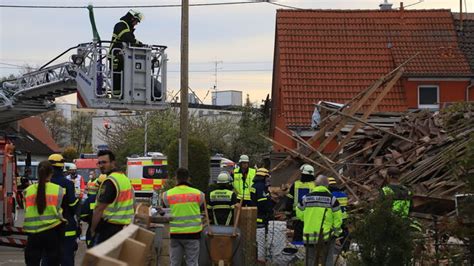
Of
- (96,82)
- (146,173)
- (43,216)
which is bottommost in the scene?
(146,173)

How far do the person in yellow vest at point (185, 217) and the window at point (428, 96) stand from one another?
2240 centimetres

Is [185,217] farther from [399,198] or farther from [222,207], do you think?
[399,198]

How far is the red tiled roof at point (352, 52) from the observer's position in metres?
32.4

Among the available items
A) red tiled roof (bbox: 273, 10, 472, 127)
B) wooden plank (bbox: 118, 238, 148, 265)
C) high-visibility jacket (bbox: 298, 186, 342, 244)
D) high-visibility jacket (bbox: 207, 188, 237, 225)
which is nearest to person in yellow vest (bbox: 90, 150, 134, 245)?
high-visibility jacket (bbox: 298, 186, 342, 244)

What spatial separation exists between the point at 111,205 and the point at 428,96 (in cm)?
2475

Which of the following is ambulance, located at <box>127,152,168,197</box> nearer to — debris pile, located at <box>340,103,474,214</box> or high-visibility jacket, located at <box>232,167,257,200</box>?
debris pile, located at <box>340,103,474,214</box>

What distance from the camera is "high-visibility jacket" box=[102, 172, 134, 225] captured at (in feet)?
33.5

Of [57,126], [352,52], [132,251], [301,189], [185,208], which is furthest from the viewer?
[57,126]

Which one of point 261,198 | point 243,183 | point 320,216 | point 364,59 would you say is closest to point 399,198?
point 320,216

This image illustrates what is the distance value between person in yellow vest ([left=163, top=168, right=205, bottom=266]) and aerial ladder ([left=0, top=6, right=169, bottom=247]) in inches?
148

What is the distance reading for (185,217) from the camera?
11.7 metres

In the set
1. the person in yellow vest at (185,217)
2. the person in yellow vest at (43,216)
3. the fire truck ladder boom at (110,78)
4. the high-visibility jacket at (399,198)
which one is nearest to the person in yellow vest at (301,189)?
the person in yellow vest at (185,217)

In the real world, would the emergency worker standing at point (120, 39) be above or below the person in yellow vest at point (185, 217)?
above

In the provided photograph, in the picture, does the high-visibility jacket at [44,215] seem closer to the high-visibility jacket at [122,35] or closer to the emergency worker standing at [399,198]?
the emergency worker standing at [399,198]
